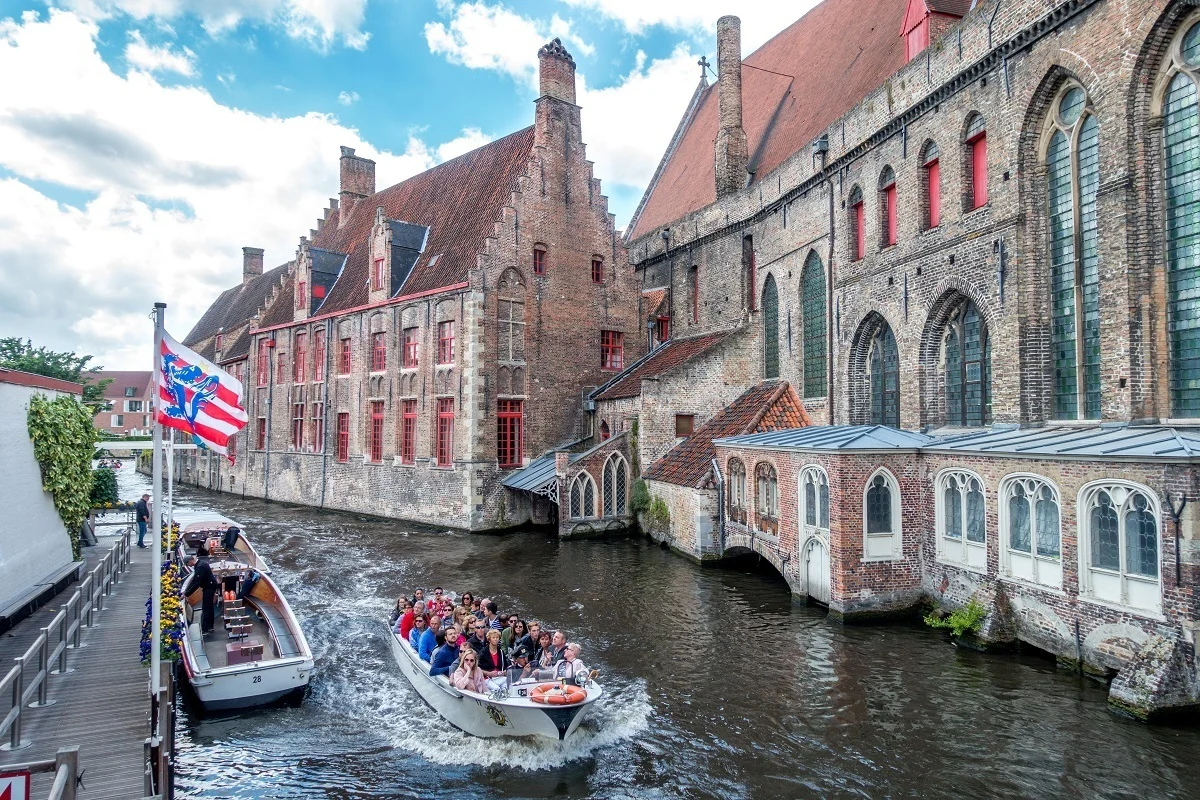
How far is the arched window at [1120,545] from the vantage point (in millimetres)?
8875

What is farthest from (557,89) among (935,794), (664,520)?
(935,794)

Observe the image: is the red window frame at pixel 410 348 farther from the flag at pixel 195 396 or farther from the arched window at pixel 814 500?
the flag at pixel 195 396

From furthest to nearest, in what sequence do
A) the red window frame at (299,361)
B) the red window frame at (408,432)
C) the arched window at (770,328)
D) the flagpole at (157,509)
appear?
the red window frame at (299,361), the red window frame at (408,432), the arched window at (770,328), the flagpole at (157,509)

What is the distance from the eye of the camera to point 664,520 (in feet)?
67.9

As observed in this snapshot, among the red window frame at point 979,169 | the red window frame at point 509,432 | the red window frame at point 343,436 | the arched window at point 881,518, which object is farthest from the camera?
the red window frame at point 343,436

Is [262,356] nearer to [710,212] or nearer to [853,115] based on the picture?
[710,212]

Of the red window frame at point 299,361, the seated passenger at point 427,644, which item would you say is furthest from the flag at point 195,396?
the red window frame at point 299,361

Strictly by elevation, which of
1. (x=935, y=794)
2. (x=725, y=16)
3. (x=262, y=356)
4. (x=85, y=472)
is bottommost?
(x=935, y=794)

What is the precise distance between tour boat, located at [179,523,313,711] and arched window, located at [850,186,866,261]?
14.6 metres

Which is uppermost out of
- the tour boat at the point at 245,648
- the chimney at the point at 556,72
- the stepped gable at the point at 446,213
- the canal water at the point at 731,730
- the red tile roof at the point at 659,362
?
the chimney at the point at 556,72

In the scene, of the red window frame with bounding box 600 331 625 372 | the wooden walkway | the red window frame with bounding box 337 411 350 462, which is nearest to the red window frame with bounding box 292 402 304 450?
the red window frame with bounding box 337 411 350 462

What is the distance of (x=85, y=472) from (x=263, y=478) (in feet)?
68.8

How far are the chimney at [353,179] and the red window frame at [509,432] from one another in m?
17.0

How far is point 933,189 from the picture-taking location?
51.2 feet
